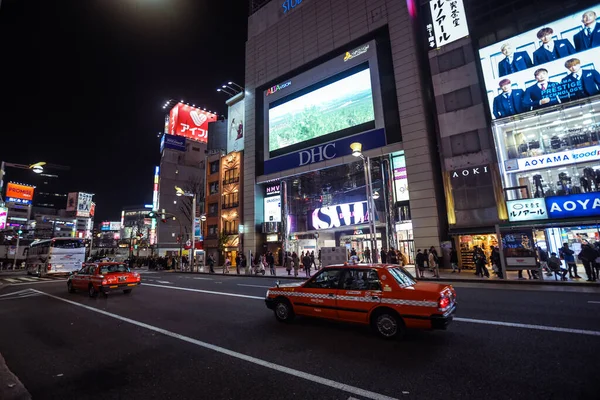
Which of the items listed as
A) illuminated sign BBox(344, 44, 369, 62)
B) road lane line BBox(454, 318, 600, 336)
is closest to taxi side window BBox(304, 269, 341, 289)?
road lane line BBox(454, 318, 600, 336)

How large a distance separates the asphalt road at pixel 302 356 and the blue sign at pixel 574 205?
11.0m

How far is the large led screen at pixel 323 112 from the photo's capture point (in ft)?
96.0

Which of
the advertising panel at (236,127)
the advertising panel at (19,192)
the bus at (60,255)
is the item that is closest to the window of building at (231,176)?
the advertising panel at (236,127)

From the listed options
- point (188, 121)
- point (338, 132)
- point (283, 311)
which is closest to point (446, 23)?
point (338, 132)

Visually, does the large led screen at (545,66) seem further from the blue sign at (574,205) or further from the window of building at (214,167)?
the window of building at (214,167)

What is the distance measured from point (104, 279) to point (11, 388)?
10.1 m

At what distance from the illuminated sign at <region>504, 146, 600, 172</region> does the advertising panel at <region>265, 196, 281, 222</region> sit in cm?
2324

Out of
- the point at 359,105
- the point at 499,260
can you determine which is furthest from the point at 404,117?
the point at 499,260

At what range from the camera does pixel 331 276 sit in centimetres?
691

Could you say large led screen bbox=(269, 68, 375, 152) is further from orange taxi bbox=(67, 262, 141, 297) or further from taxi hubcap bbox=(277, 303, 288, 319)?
taxi hubcap bbox=(277, 303, 288, 319)

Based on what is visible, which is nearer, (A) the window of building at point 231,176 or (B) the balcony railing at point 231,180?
(B) the balcony railing at point 231,180

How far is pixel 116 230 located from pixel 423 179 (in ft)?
446

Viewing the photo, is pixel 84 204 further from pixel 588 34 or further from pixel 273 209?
pixel 588 34

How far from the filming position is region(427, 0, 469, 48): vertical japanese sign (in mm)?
24047
